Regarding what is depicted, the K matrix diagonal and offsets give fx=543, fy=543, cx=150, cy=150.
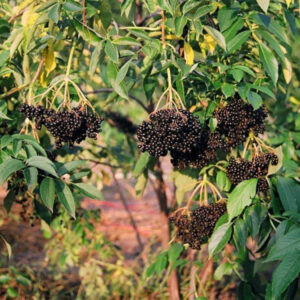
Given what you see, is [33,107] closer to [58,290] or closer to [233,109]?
[233,109]

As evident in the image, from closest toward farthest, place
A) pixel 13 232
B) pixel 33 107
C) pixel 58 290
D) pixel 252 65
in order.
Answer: pixel 33 107
pixel 252 65
pixel 58 290
pixel 13 232

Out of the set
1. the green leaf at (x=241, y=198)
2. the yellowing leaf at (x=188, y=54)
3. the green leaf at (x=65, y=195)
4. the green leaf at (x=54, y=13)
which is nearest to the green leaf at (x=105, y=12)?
the green leaf at (x=54, y=13)

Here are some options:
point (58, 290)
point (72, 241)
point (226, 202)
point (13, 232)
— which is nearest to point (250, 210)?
point (226, 202)

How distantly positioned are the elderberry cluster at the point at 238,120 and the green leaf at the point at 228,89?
0.07 m

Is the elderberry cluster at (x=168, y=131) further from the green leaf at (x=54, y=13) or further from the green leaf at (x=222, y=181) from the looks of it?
the green leaf at (x=54, y=13)

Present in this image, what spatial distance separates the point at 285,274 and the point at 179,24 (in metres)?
0.98

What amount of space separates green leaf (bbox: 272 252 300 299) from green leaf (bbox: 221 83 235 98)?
67 cm

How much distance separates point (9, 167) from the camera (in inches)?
69.6

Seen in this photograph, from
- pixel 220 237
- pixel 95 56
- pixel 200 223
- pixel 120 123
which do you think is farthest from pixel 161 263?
pixel 120 123

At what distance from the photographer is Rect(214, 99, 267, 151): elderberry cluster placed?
80.0 inches

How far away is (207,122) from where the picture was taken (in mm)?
2137

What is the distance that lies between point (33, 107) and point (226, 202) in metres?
0.84

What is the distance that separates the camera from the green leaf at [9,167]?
1.73 meters

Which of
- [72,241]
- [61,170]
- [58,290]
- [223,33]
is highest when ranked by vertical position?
[223,33]
